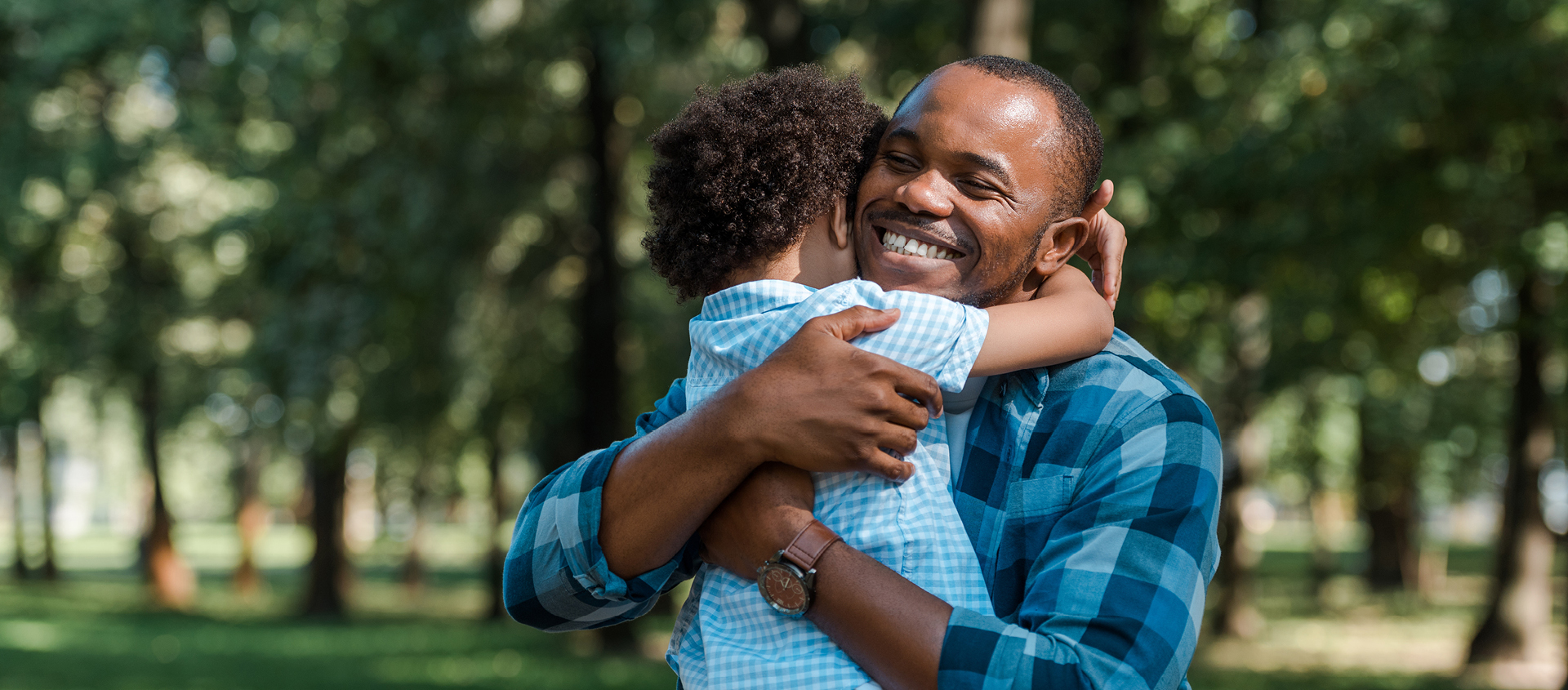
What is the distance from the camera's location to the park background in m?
9.98

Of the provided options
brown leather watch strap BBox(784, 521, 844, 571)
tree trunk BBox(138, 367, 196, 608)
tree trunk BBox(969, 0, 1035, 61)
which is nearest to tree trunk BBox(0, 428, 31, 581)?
tree trunk BBox(138, 367, 196, 608)

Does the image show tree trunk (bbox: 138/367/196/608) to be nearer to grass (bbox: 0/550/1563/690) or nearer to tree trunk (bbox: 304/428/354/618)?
grass (bbox: 0/550/1563/690)

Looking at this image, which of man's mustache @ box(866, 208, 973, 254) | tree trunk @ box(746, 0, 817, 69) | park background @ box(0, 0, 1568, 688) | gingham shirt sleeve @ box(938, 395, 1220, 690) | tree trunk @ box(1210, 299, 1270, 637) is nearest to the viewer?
gingham shirt sleeve @ box(938, 395, 1220, 690)

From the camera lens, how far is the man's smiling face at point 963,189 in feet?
6.19

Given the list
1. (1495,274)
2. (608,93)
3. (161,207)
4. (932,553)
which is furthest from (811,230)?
(161,207)

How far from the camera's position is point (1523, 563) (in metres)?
14.1

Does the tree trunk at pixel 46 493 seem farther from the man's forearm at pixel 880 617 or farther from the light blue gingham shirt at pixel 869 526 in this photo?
the man's forearm at pixel 880 617

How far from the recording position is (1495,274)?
12109 millimetres

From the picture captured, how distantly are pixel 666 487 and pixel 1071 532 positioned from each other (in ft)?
1.77

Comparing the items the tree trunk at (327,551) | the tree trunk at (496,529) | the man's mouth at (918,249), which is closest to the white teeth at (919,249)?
the man's mouth at (918,249)

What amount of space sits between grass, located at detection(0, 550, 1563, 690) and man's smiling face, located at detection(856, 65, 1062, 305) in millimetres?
10960

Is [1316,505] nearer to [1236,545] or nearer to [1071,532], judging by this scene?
[1236,545]

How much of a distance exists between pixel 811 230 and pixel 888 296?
25 centimetres

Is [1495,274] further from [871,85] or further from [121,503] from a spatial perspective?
[121,503]
